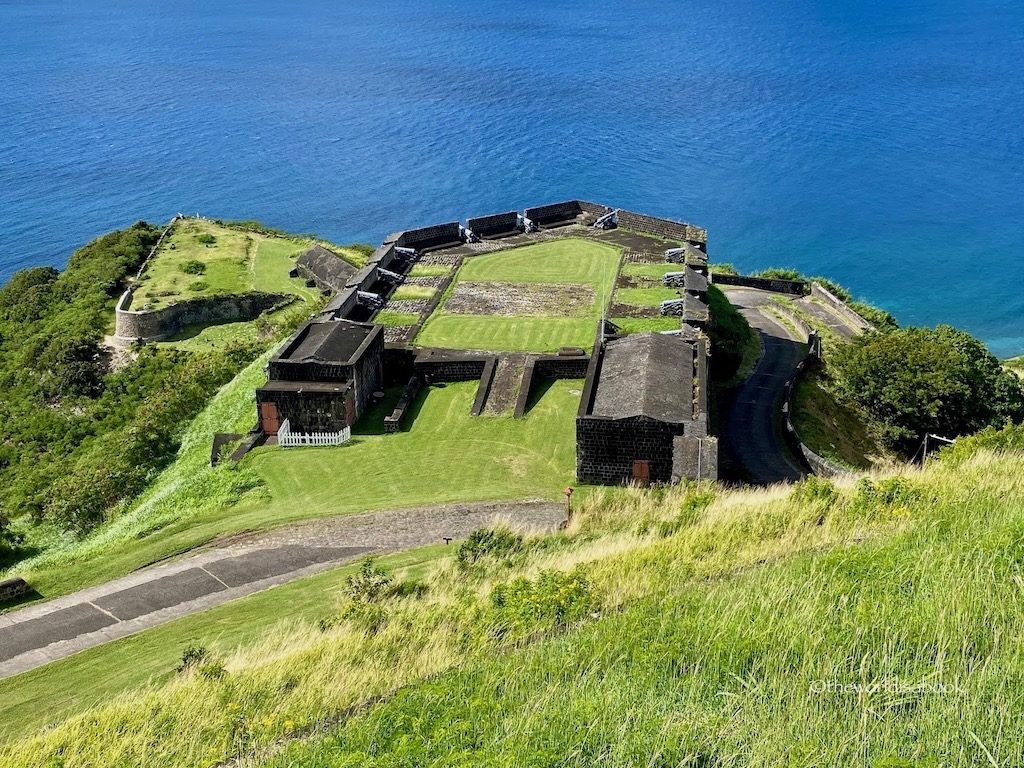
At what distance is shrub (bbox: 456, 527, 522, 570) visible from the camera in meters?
19.5

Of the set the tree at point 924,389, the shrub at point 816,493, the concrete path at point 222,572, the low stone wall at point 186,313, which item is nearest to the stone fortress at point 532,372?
the concrete path at point 222,572

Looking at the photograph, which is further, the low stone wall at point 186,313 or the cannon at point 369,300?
the low stone wall at point 186,313

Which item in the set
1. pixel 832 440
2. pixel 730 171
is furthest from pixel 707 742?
pixel 730 171

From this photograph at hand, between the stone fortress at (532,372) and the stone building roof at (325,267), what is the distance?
22.1ft

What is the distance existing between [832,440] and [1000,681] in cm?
2737

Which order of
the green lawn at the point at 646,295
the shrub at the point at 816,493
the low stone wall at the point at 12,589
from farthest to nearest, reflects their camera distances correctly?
the green lawn at the point at 646,295
the low stone wall at the point at 12,589
the shrub at the point at 816,493

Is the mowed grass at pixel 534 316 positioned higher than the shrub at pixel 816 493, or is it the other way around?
the mowed grass at pixel 534 316

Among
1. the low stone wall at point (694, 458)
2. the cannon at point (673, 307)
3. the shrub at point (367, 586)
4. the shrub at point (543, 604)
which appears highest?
the cannon at point (673, 307)

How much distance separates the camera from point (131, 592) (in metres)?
21.4

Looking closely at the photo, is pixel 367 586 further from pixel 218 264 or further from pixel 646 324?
pixel 218 264

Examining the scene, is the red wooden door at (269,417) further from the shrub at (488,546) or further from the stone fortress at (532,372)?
the shrub at (488,546)

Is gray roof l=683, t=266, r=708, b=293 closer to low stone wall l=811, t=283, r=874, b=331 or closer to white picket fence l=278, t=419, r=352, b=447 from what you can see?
low stone wall l=811, t=283, r=874, b=331

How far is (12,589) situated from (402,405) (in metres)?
13.0

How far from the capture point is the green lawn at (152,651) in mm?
16578
